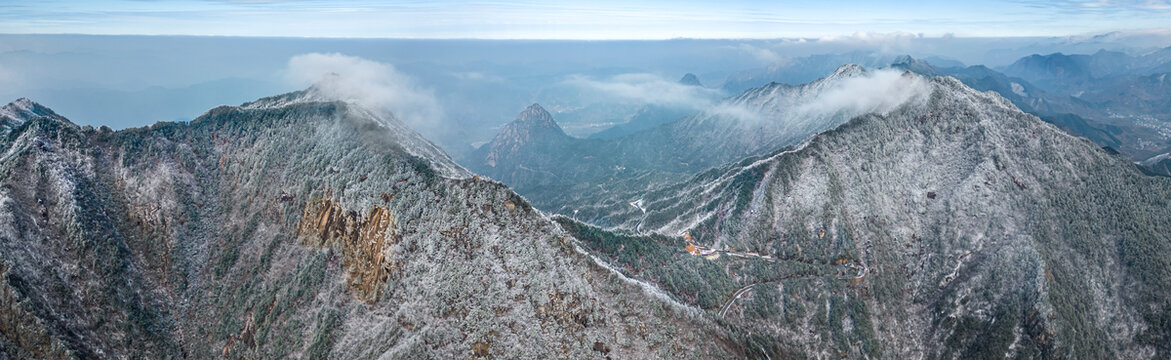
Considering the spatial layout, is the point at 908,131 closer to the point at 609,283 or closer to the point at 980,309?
the point at 980,309

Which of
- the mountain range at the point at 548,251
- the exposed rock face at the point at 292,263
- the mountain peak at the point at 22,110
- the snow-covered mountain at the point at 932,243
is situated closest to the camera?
the exposed rock face at the point at 292,263

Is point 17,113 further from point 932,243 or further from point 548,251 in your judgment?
point 932,243

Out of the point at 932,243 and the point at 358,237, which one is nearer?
the point at 358,237

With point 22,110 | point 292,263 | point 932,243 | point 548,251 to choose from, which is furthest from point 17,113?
point 932,243

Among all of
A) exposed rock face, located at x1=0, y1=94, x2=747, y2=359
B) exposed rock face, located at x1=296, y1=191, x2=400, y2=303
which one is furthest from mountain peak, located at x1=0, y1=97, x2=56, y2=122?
exposed rock face, located at x1=296, y1=191, x2=400, y2=303

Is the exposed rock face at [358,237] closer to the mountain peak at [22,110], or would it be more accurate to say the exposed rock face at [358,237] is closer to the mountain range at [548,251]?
the mountain range at [548,251]

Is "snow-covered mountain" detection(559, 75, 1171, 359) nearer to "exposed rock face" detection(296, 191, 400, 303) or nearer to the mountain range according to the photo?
the mountain range

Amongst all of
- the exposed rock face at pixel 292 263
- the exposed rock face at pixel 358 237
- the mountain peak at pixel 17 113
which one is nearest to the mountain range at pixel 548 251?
the exposed rock face at pixel 292 263

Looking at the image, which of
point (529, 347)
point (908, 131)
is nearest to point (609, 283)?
point (529, 347)
